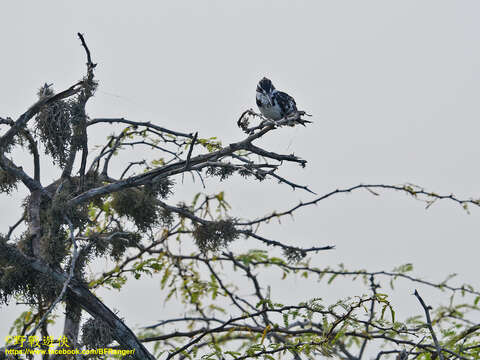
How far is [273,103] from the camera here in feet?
25.7

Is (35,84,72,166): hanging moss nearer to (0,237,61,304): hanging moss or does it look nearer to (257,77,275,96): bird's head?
(0,237,61,304): hanging moss

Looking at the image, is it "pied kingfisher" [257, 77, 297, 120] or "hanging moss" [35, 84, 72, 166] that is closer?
"hanging moss" [35, 84, 72, 166]

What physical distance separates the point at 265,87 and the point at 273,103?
433 mm

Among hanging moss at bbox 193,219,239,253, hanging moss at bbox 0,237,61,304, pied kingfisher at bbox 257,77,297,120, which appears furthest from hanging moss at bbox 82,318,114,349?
pied kingfisher at bbox 257,77,297,120

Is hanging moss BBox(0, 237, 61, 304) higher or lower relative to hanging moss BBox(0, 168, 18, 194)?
lower

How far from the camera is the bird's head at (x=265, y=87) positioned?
8083 millimetres

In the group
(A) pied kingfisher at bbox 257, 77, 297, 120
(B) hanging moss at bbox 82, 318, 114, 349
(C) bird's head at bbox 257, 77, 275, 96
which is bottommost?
(B) hanging moss at bbox 82, 318, 114, 349

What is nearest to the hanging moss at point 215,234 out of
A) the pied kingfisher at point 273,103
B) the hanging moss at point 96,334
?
the hanging moss at point 96,334

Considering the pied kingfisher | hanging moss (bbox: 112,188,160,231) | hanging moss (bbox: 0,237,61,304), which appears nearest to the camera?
hanging moss (bbox: 0,237,61,304)

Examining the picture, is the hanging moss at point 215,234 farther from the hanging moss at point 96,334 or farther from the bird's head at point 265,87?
the bird's head at point 265,87

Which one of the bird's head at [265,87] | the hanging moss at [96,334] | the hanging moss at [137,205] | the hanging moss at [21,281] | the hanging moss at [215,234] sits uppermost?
the bird's head at [265,87]

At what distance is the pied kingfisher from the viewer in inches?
307

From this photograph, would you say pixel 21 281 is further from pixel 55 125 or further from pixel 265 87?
pixel 265 87

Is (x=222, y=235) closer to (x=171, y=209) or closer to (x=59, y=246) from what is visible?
(x=171, y=209)
